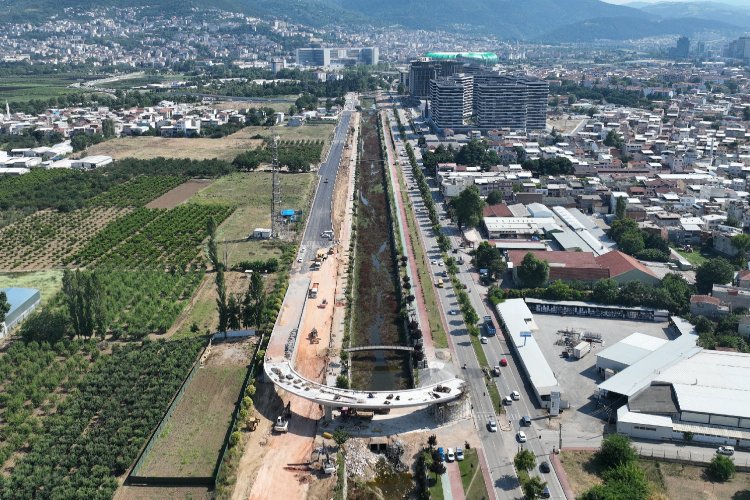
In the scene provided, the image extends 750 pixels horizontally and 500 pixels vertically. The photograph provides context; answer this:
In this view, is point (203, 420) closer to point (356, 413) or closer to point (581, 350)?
point (356, 413)

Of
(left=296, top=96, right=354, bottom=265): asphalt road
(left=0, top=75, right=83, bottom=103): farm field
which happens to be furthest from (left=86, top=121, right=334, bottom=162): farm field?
(left=0, top=75, right=83, bottom=103): farm field

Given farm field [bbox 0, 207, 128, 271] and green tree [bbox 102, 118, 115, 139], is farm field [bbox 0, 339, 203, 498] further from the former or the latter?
green tree [bbox 102, 118, 115, 139]

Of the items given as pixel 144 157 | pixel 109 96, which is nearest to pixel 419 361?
pixel 144 157

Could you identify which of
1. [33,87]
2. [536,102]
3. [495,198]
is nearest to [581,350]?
[495,198]

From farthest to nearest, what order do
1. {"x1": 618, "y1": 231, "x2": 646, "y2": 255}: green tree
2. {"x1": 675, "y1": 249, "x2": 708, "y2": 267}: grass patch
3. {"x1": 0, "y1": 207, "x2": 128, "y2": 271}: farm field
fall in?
{"x1": 0, "y1": 207, "x2": 128, "y2": 271}: farm field → {"x1": 618, "y1": 231, "x2": 646, "y2": 255}: green tree → {"x1": 675, "y1": 249, "x2": 708, "y2": 267}: grass patch

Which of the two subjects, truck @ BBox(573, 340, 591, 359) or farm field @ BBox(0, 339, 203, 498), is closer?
farm field @ BBox(0, 339, 203, 498)

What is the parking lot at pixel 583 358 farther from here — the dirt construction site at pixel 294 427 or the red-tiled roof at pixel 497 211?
the red-tiled roof at pixel 497 211

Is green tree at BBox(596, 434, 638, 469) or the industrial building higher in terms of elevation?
the industrial building
